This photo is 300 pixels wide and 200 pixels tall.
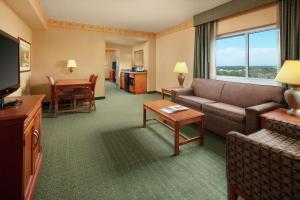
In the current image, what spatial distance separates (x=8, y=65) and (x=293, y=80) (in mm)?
3020

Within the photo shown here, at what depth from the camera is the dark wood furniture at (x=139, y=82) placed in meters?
7.13

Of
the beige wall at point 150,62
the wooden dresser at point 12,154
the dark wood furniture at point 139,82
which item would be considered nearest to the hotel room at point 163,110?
the wooden dresser at point 12,154

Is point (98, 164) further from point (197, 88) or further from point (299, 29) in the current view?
point (299, 29)

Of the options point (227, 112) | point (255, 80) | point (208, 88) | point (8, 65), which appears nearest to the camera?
point (8, 65)

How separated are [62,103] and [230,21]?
4860 millimetres

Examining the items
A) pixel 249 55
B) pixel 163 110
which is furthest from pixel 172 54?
pixel 163 110

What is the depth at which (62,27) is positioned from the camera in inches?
208

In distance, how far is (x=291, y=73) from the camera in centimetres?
215

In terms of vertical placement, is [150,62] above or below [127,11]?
below

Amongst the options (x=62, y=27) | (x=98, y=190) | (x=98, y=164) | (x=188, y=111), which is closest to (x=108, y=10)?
(x=62, y=27)

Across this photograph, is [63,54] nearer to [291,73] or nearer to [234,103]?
[234,103]

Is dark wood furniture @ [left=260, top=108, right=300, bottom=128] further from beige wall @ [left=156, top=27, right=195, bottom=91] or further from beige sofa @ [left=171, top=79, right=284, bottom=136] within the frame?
beige wall @ [left=156, top=27, right=195, bottom=91]

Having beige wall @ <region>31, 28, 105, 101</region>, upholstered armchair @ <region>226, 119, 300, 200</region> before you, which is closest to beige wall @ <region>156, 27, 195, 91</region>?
beige wall @ <region>31, 28, 105, 101</region>

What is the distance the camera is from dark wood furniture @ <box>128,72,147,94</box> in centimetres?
713
